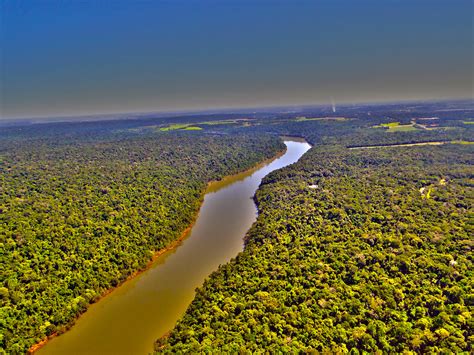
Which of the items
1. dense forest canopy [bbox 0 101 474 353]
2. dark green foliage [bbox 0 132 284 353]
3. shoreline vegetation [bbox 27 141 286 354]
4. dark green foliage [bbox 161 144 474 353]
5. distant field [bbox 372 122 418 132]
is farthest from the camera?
distant field [bbox 372 122 418 132]

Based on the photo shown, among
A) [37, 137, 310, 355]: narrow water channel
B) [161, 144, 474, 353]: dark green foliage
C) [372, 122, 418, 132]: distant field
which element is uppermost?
[372, 122, 418, 132]: distant field

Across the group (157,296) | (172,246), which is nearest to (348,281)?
(157,296)

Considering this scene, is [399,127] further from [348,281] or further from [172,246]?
[172,246]

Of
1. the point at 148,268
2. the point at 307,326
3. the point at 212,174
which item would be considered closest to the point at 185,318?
the point at 307,326

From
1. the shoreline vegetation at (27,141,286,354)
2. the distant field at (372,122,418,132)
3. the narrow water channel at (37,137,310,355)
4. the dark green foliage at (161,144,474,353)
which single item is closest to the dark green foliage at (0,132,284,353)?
the shoreline vegetation at (27,141,286,354)

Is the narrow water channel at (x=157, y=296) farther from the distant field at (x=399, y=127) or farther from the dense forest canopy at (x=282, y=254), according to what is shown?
the distant field at (x=399, y=127)

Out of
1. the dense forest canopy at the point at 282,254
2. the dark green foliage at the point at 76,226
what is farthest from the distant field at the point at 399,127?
the dark green foliage at the point at 76,226

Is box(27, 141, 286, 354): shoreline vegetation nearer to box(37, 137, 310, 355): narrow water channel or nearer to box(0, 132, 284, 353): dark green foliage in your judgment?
box(37, 137, 310, 355): narrow water channel
